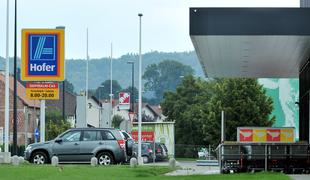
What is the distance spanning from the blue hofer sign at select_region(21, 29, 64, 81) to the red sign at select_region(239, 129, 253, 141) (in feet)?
26.1

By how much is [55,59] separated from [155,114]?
426 ft

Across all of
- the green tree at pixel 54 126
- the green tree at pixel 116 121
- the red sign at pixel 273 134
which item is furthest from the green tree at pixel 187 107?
the red sign at pixel 273 134

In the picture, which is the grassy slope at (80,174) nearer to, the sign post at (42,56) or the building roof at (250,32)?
the building roof at (250,32)

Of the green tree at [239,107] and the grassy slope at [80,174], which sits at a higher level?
the green tree at [239,107]

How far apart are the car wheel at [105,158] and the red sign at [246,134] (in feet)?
17.9

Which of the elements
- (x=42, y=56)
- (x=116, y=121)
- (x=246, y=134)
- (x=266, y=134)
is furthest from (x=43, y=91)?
(x=116, y=121)

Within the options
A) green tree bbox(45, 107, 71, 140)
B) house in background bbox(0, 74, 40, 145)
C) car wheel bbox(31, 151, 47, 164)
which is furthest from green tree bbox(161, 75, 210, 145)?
car wheel bbox(31, 151, 47, 164)

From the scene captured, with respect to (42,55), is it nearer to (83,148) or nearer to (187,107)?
(83,148)

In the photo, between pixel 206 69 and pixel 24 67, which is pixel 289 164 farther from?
pixel 24 67

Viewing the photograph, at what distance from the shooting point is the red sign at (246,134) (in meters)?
35.0

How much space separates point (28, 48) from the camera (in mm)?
36188

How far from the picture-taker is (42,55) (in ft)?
120

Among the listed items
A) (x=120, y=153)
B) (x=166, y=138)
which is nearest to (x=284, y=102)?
(x=166, y=138)

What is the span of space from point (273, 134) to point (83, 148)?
7.67 m
